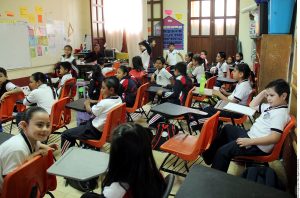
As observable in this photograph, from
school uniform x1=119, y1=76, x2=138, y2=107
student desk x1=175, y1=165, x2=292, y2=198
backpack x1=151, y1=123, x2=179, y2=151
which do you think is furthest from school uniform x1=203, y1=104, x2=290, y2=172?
school uniform x1=119, y1=76, x2=138, y2=107

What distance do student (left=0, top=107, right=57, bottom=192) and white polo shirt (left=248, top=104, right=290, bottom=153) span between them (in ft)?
5.33

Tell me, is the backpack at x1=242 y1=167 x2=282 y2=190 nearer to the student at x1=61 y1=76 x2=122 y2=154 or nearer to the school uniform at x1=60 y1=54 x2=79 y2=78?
the student at x1=61 y1=76 x2=122 y2=154

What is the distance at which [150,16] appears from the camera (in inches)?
338

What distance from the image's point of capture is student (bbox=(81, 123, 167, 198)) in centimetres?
133

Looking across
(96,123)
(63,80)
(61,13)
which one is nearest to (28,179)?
(96,123)

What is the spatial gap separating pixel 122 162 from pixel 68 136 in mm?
1598

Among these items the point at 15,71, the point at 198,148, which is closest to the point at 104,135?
the point at 198,148

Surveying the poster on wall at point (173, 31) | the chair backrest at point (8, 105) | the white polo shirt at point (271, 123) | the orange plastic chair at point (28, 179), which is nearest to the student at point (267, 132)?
the white polo shirt at point (271, 123)

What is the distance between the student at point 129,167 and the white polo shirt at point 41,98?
84.6 inches

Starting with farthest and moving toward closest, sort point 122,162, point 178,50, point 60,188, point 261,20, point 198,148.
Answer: point 178,50
point 261,20
point 60,188
point 198,148
point 122,162

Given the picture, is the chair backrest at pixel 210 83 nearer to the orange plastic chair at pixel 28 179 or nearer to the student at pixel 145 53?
the student at pixel 145 53

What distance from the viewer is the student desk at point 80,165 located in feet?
4.73

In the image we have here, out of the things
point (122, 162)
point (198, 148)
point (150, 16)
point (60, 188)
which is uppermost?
point (150, 16)

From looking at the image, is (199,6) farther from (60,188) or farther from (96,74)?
(60,188)
